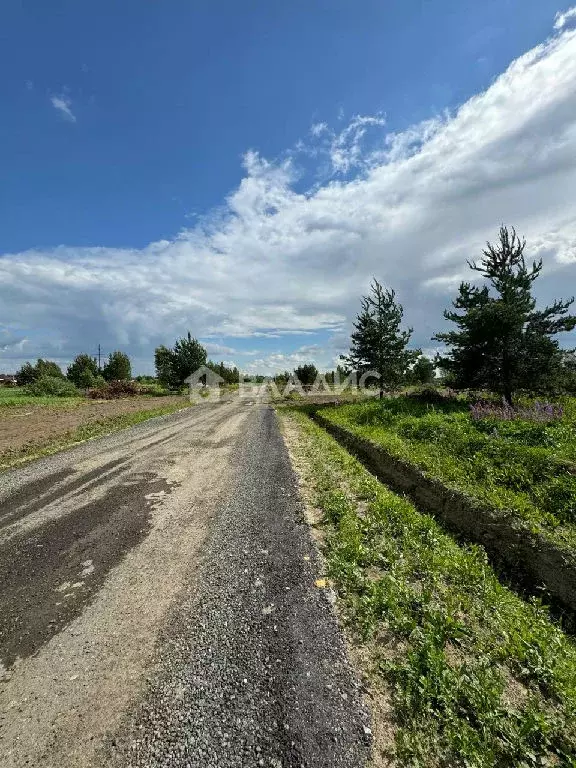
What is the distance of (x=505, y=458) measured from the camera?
7.30 meters

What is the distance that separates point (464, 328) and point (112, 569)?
14.9 metres

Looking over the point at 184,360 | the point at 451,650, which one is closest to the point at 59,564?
the point at 451,650

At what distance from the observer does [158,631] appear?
368cm

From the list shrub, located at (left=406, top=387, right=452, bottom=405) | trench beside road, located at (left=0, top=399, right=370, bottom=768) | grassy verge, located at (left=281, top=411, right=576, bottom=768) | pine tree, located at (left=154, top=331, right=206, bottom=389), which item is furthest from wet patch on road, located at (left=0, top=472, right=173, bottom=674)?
pine tree, located at (left=154, top=331, right=206, bottom=389)

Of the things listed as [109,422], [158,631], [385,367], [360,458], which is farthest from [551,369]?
[109,422]

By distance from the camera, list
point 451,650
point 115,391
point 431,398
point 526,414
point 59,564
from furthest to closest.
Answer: point 115,391 < point 431,398 < point 526,414 < point 59,564 < point 451,650

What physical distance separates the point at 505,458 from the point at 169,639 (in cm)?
692

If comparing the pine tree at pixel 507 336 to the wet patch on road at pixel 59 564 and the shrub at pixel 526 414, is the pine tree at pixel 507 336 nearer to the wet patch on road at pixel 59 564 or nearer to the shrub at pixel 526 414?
the shrub at pixel 526 414

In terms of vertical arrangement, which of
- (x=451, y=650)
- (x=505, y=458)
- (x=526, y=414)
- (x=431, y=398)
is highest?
(x=431, y=398)

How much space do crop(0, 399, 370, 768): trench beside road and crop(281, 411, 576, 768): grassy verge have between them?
39cm

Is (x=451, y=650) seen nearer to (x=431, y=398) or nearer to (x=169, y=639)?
(x=169, y=639)

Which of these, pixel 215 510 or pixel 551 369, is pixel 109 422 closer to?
pixel 215 510

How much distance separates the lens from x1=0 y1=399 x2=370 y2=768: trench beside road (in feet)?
8.45

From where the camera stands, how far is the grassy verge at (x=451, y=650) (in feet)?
8.41
